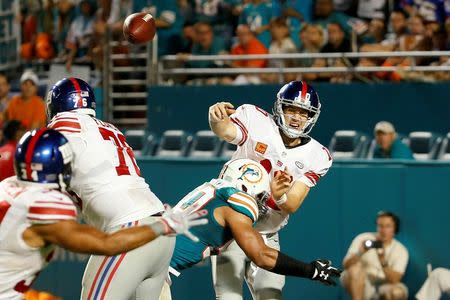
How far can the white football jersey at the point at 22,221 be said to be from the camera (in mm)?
5191

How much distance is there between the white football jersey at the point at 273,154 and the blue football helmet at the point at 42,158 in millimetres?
2340

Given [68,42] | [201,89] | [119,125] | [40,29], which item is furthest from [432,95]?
[40,29]

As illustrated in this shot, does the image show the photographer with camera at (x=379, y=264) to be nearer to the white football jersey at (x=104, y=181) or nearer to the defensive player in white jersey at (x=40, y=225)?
the white football jersey at (x=104, y=181)

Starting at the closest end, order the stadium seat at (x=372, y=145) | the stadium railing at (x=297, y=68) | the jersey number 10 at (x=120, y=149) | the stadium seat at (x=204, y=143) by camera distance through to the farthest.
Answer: the jersey number 10 at (x=120, y=149)
the stadium seat at (x=372, y=145)
the stadium railing at (x=297, y=68)
the stadium seat at (x=204, y=143)

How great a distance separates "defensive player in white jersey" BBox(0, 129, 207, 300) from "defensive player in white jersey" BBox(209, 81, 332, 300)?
211 centimetres

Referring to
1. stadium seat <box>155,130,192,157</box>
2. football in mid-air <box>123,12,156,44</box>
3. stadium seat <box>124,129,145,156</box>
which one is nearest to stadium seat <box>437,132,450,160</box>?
stadium seat <box>155,130,192,157</box>

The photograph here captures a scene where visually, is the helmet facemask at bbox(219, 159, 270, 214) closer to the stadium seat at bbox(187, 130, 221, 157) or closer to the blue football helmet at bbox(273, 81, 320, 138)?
the blue football helmet at bbox(273, 81, 320, 138)

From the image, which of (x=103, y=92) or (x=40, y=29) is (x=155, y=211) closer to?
(x=103, y=92)

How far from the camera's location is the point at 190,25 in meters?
13.5

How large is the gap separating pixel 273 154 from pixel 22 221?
8.88 ft

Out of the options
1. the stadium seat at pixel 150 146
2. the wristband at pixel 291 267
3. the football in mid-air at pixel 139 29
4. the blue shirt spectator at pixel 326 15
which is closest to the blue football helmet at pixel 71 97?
the wristband at pixel 291 267

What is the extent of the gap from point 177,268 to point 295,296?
2.59 meters

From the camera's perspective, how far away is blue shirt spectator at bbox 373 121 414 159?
10.1 meters

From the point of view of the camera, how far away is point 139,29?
29.7 ft
